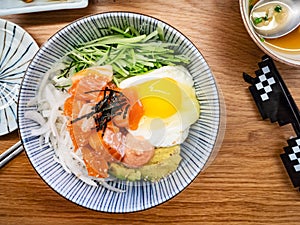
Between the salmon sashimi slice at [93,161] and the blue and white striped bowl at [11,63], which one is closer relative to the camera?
the salmon sashimi slice at [93,161]

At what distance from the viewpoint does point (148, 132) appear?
135cm

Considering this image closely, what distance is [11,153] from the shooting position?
145cm

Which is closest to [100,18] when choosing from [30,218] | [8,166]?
[8,166]

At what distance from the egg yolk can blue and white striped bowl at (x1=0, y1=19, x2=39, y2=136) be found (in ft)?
1.14

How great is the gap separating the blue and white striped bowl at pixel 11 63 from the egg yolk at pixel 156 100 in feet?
1.14

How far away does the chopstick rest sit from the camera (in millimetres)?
1437

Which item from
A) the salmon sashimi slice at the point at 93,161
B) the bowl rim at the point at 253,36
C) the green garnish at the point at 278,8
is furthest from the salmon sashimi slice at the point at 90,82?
the green garnish at the point at 278,8

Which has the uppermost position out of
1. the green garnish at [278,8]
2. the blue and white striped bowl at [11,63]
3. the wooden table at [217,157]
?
the blue and white striped bowl at [11,63]

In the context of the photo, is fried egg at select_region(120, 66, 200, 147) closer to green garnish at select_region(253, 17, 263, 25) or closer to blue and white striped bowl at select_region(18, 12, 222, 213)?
blue and white striped bowl at select_region(18, 12, 222, 213)

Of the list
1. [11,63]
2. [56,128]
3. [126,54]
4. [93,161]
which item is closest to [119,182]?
[93,161]

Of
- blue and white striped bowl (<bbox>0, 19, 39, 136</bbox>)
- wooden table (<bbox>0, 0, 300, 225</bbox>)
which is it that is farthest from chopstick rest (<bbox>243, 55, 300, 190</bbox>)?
blue and white striped bowl (<bbox>0, 19, 39, 136</bbox>)

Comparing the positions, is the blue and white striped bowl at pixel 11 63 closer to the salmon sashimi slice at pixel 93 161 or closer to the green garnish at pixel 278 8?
the salmon sashimi slice at pixel 93 161

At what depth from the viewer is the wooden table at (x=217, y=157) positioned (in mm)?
1458

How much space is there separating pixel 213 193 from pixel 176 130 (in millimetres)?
238
